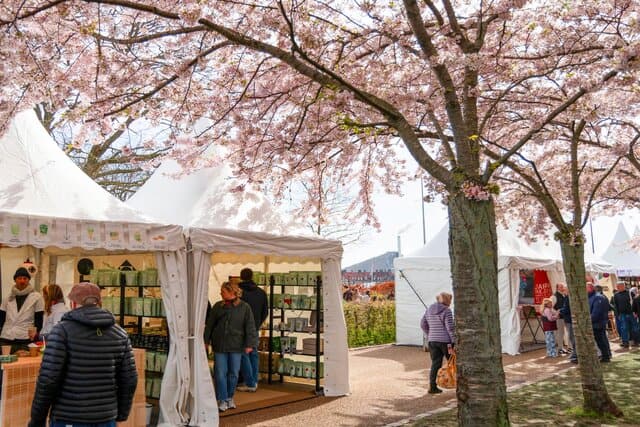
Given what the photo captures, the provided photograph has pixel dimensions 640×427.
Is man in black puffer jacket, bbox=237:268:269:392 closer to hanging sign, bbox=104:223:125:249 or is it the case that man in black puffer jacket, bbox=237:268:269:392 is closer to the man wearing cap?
hanging sign, bbox=104:223:125:249

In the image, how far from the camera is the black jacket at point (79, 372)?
3.36 metres

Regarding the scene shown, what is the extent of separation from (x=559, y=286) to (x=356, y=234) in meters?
15.4

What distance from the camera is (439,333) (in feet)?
27.3

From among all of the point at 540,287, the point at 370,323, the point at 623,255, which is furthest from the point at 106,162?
the point at 623,255

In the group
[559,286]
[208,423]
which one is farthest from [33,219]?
[559,286]

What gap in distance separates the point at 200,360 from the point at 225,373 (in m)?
0.66

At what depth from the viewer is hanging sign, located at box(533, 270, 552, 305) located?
1622 centimetres

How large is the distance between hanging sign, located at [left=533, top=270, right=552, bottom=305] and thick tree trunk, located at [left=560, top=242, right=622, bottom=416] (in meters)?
9.61

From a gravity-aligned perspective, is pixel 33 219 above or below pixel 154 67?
below

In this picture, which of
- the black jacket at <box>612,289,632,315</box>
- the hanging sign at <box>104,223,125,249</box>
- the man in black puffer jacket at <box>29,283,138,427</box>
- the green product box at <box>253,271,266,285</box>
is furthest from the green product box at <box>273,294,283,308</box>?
the black jacket at <box>612,289,632,315</box>

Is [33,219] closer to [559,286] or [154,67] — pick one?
[154,67]

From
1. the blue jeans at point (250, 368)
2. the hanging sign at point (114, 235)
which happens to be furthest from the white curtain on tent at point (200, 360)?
the blue jeans at point (250, 368)

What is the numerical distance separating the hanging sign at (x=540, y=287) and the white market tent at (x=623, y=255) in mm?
8341

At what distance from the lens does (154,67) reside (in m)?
6.17
